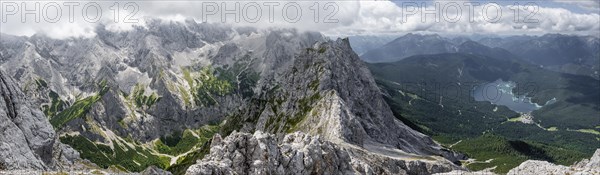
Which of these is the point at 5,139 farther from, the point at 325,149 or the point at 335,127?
the point at 335,127

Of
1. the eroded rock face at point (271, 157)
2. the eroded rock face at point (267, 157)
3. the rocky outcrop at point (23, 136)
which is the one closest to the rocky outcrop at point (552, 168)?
the eroded rock face at point (271, 157)

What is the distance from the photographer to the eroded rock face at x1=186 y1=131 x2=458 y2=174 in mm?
78119

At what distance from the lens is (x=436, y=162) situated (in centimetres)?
16038

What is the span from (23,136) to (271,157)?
Result: 2168 inches

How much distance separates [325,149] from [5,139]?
205 feet

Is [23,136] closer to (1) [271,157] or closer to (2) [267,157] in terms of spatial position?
(2) [267,157]

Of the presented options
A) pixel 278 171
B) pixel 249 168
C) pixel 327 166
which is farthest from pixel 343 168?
pixel 249 168

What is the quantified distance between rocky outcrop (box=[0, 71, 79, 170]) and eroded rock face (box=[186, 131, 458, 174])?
36005 mm

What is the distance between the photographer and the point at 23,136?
100188mm

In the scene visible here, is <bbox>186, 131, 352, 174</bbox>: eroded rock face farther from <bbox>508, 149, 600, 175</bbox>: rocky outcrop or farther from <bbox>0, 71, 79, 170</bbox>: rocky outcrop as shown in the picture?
<bbox>0, 71, 79, 170</bbox>: rocky outcrop

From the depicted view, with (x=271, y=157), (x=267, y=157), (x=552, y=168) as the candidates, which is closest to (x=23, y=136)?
(x=267, y=157)

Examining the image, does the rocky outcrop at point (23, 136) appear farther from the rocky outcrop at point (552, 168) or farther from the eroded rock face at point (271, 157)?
the rocky outcrop at point (552, 168)

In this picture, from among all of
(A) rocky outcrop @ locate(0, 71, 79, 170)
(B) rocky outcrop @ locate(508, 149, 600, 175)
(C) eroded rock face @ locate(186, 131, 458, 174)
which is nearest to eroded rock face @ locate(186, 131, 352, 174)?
(C) eroded rock face @ locate(186, 131, 458, 174)

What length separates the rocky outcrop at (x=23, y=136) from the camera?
89.3m
